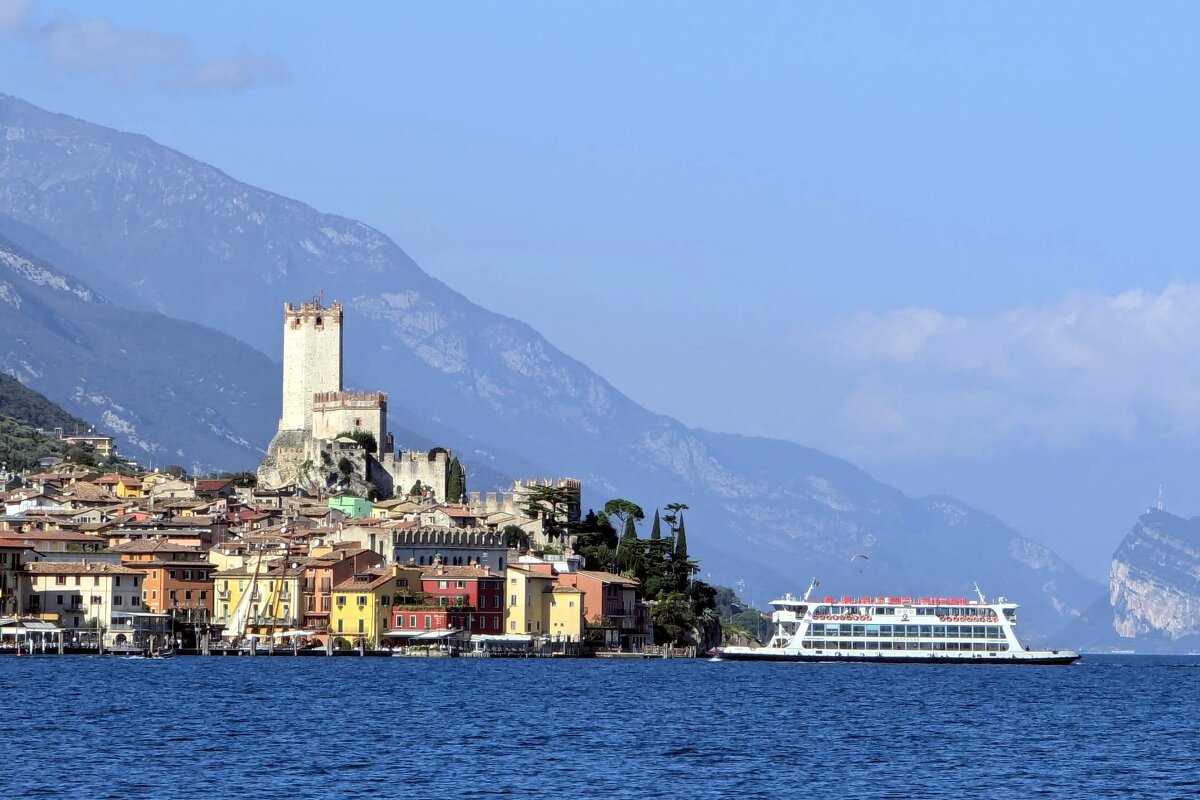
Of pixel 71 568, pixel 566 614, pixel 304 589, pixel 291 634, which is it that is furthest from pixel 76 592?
pixel 566 614

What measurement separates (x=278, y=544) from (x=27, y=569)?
55.3ft

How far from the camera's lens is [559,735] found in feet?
232

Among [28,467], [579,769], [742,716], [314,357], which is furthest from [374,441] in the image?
[579,769]

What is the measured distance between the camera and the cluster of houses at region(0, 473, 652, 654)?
122 metres

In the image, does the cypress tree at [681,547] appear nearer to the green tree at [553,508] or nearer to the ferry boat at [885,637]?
the green tree at [553,508]

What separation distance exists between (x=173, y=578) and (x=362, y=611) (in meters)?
11.5

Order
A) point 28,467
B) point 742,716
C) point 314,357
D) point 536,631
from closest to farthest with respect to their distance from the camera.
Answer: point 742,716
point 536,631
point 314,357
point 28,467

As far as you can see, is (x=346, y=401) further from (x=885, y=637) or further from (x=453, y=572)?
(x=885, y=637)

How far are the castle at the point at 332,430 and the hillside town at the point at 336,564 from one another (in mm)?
147

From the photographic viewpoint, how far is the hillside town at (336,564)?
403 ft

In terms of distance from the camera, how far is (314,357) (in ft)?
503

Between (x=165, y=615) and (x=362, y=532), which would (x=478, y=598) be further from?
(x=165, y=615)

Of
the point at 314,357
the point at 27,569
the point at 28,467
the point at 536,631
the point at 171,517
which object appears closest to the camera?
the point at 27,569

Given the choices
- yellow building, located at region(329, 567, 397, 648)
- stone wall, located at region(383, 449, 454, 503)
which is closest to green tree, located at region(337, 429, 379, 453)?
stone wall, located at region(383, 449, 454, 503)
